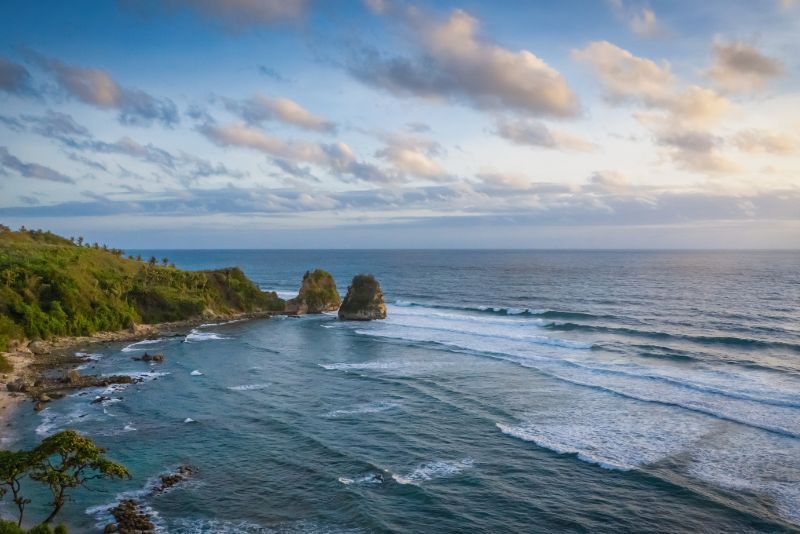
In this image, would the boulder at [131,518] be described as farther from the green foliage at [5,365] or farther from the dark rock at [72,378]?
the green foliage at [5,365]

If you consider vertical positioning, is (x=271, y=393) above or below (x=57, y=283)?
below

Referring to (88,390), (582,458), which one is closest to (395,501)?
(582,458)

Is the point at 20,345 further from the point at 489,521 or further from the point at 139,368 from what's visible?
the point at 489,521

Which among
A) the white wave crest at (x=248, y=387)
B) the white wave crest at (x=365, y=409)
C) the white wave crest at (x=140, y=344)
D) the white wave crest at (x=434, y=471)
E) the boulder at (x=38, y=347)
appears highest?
the boulder at (x=38, y=347)

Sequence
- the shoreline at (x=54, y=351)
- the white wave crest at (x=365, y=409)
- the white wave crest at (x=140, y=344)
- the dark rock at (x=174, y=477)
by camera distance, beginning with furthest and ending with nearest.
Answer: the white wave crest at (x=140, y=344), the shoreline at (x=54, y=351), the white wave crest at (x=365, y=409), the dark rock at (x=174, y=477)

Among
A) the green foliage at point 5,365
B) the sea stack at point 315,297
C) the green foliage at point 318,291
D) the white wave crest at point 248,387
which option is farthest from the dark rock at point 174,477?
Result: the green foliage at point 318,291

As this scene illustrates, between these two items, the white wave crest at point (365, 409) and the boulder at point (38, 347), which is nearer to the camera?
the white wave crest at point (365, 409)
